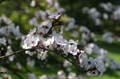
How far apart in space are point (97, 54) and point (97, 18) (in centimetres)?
473

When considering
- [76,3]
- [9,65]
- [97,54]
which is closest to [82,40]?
[97,54]

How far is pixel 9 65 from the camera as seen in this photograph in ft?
32.0

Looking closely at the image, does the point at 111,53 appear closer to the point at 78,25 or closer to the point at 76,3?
the point at 78,25

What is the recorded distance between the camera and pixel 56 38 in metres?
5.79

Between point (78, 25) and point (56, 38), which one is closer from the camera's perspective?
point (56, 38)

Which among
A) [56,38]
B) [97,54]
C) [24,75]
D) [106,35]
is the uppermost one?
[106,35]

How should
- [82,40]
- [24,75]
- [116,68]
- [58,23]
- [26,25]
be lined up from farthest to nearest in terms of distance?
[26,25], [82,40], [116,68], [24,75], [58,23]

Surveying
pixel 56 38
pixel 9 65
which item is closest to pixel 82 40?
pixel 9 65

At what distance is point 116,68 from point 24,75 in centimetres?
262

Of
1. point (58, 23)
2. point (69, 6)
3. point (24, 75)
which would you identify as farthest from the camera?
point (69, 6)

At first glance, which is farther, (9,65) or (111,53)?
(111,53)

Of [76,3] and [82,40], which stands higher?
[76,3]

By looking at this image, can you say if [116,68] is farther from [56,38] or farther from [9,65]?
[56,38]

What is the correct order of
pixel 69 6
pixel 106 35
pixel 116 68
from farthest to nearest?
1. pixel 69 6
2. pixel 106 35
3. pixel 116 68
